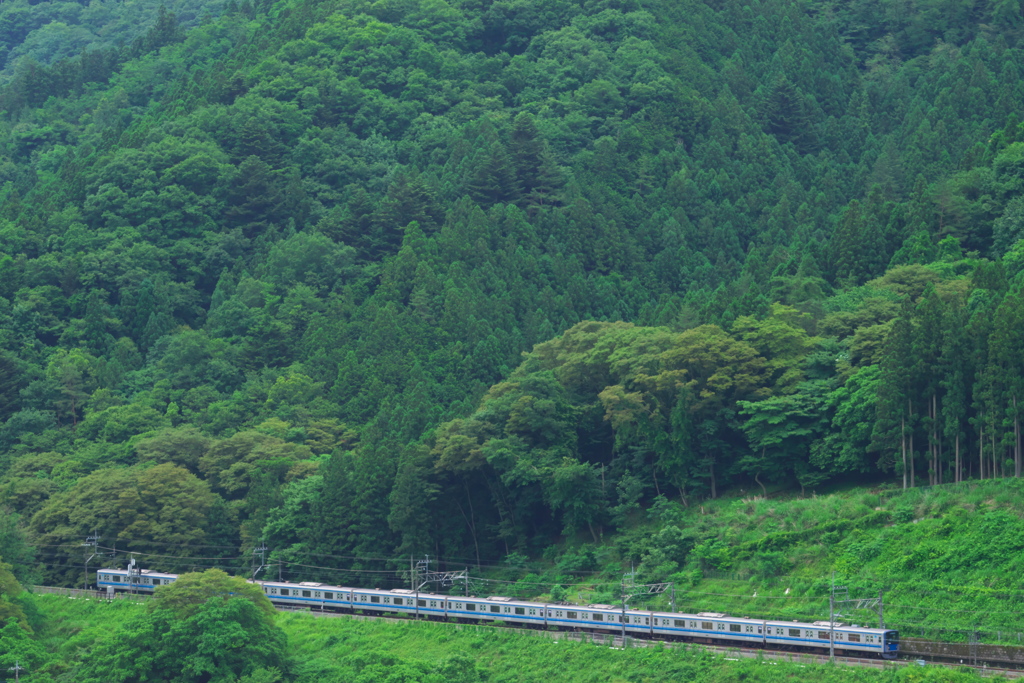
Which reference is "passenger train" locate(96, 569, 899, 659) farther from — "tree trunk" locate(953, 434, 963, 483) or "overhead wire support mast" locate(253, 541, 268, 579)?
"tree trunk" locate(953, 434, 963, 483)

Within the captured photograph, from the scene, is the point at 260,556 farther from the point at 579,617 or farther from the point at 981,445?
A: the point at 981,445

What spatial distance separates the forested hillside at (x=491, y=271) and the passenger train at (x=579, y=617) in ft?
12.0

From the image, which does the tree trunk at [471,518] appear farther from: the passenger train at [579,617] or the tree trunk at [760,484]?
the tree trunk at [760,484]

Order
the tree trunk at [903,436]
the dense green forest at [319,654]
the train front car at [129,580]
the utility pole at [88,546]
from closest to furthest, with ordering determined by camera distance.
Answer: the dense green forest at [319,654]
the tree trunk at [903,436]
the train front car at [129,580]
the utility pole at [88,546]

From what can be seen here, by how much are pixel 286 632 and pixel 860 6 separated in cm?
9587

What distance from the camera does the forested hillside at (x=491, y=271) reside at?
8438 cm

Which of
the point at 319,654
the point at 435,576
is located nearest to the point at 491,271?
the point at 435,576

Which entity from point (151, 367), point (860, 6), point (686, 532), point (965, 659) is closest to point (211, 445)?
point (151, 367)

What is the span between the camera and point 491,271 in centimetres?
10975

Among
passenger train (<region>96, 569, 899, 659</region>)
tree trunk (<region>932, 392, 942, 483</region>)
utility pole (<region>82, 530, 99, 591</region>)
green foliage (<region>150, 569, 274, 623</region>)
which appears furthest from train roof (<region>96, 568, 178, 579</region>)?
tree trunk (<region>932, 392, 942, 483</region>)

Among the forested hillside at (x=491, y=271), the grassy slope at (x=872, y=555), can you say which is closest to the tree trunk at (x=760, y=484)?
the forested hillside at (x=491, y=271)

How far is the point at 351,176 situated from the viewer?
130 m

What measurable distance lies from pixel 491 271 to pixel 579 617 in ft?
132

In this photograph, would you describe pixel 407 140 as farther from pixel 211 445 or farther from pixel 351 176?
pixel 211 445
